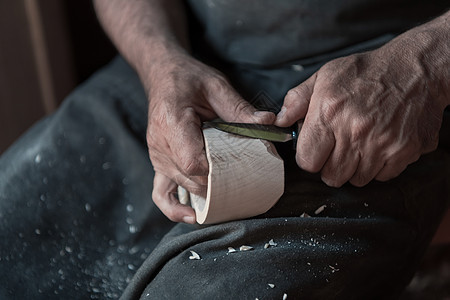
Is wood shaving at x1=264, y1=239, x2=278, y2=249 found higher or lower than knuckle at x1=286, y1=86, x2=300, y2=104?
lower

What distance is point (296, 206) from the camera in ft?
2.58

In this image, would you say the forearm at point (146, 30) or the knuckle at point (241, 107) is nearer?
the knuckle at point (241, 107)

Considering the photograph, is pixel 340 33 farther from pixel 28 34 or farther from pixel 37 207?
pixel 28 34

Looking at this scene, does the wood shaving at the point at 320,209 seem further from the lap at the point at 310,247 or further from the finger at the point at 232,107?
the finger at the point at 232,107

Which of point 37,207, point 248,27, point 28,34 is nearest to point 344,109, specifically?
point 248,27

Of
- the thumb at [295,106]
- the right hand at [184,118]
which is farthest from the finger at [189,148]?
the thumb at [295,106]

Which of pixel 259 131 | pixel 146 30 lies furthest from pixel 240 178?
pixel 146 30

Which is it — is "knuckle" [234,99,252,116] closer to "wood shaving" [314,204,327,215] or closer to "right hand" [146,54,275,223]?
"right hand" [146,54,275,223]

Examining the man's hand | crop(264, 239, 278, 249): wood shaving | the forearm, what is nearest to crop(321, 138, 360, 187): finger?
the man's hand

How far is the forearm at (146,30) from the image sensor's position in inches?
37.8

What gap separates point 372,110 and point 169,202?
31 centimetres

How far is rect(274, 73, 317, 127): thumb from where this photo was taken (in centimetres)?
77

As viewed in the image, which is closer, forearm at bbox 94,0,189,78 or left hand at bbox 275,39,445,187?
left hand at bbox 275,39,445,187

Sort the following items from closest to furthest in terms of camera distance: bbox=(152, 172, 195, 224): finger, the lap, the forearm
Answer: the lap < bbox=(152, 172, 195, 224): finger < the forearm
